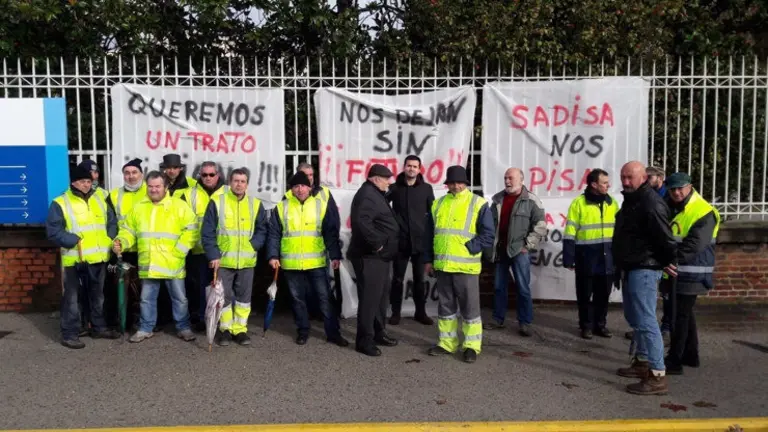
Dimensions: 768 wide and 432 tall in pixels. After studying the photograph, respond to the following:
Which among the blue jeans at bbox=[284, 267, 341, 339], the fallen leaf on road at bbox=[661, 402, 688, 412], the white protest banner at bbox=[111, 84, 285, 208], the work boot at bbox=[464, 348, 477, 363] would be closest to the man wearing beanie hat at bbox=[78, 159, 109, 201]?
the white protest banner at bbox=[111, 84, 285, 208]

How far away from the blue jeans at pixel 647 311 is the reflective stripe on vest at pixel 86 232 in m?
4.75

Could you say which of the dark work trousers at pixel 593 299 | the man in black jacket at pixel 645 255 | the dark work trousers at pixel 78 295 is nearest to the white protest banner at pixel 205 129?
the dark work trousers at pixel 78 295

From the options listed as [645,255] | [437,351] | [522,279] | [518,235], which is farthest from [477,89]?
[645,255]

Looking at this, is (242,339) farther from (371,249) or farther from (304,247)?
(371,249)

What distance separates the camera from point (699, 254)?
20.4ft

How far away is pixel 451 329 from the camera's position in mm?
6852

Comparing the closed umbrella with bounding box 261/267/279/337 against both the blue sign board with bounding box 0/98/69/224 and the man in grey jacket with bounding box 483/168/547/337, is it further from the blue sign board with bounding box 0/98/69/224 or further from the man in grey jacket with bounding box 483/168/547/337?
the blue sign board with bounding box 0/98/69/224

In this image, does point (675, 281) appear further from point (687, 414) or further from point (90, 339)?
point (90, 339)

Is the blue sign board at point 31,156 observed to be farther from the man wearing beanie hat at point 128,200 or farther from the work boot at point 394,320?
the work boot at point 394,320

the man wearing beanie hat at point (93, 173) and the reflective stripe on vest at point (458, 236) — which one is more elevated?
the man wearing beanie hat at point (93, 173)

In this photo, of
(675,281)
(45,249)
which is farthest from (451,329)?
(45,249)

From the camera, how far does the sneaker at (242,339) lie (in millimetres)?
Result: 7159

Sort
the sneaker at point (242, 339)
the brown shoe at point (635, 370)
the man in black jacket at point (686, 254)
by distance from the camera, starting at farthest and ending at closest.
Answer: the sneaker at point (242, 339) → the man in black jacket at point (686, 254) → the brown shoe at point (635, 370)

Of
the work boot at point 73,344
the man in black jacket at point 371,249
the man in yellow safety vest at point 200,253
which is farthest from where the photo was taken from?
the man in yellow safety vest at point 200,253
